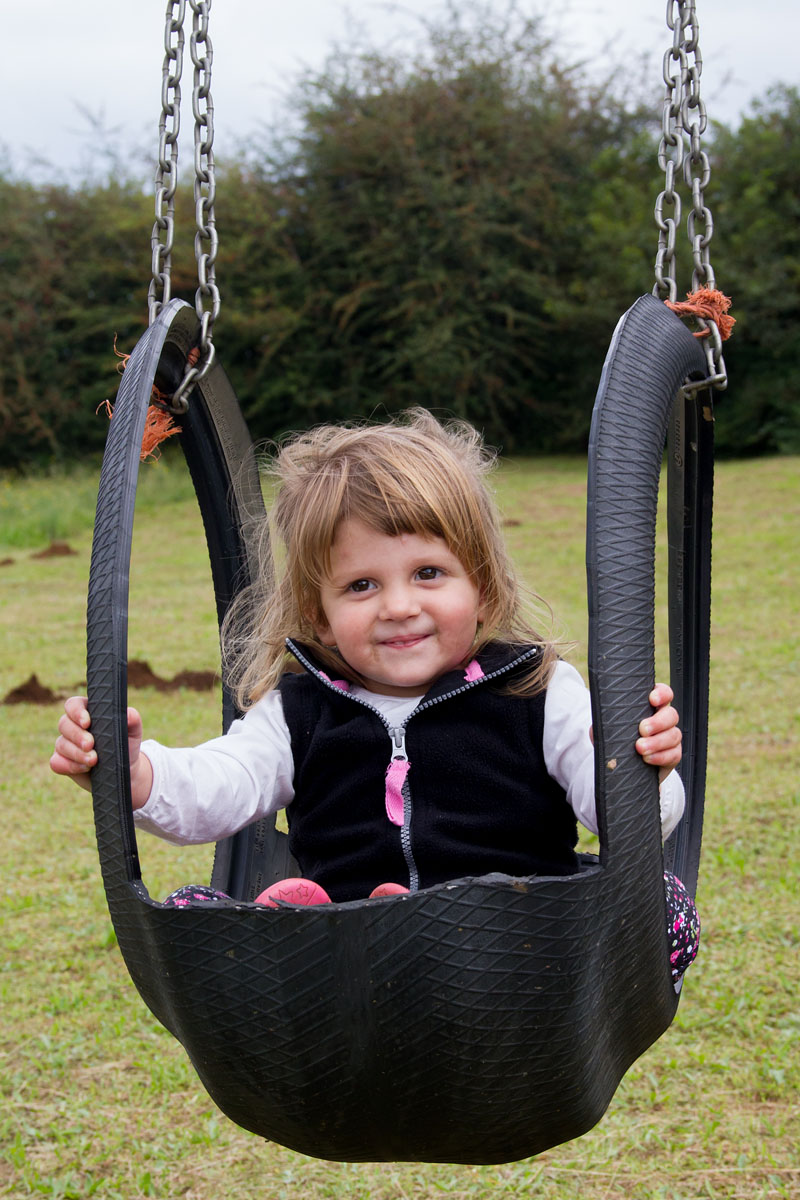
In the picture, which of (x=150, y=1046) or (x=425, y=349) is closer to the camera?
(x=150, y=1046)

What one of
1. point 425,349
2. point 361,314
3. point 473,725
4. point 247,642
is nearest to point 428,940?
point 473,725

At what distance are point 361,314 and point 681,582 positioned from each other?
19.5 m

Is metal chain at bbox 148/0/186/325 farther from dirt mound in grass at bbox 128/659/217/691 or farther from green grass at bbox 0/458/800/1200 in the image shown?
dirt mound in grass at bbox 128/659/217/691

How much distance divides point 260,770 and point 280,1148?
1229mm

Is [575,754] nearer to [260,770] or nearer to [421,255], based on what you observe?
[260,770]

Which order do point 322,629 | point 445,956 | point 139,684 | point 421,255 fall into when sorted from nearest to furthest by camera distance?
point 445,956, point 322,629, point 139,684, point 421,255

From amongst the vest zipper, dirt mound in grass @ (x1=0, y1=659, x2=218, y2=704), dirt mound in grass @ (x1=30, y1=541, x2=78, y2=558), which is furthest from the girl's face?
dirt mound in grass @ (x1=30, y1=541, x2=78, y2=558)

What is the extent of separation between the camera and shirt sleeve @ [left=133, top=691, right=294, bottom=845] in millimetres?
2002

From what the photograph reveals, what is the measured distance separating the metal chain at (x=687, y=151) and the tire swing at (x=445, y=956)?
345 mm

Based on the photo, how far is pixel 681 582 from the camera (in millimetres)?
2531

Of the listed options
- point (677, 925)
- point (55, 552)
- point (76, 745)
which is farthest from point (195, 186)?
point (55, 552)

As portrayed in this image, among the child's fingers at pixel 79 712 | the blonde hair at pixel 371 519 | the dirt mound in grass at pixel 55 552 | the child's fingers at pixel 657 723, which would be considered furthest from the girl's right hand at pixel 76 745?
the dirt mound in grass at pixel 55 552

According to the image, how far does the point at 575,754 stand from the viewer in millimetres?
1992

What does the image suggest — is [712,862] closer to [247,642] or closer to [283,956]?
[247,642]
